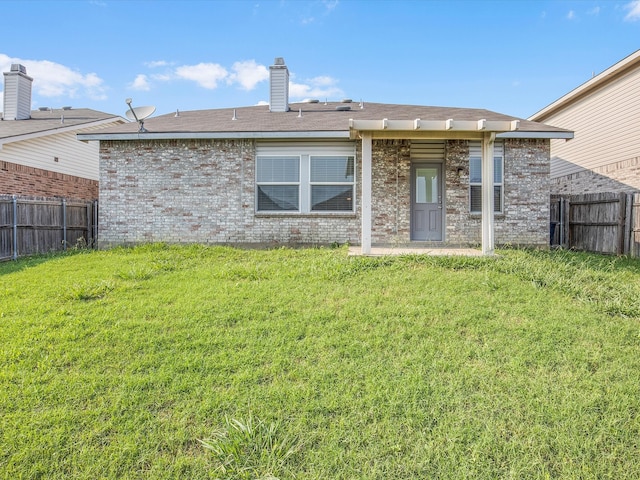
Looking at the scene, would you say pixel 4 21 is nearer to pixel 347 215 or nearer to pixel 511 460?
pixel 347 215

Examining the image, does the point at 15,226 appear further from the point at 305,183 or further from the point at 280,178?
the point at 305,183

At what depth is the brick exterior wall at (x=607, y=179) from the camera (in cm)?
1148

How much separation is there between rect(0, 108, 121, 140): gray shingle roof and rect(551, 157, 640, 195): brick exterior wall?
19094mm

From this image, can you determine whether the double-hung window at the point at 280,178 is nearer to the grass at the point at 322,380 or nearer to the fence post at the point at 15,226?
the grass at the point at 322,380

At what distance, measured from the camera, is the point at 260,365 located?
11.0 ft

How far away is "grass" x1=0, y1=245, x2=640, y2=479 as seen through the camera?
2.42 m

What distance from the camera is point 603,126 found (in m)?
13.0

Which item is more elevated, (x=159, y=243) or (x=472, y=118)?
(x=472, y=118)

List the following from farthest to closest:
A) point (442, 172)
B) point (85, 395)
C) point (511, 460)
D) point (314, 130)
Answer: point (442, 172), point (314, 130), point (85, 395), point (511, 460)

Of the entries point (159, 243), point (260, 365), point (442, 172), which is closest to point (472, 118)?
point (442, 172)

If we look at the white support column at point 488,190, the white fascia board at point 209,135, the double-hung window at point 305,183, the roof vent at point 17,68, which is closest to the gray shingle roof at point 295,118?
the white fascia board at point 209,135

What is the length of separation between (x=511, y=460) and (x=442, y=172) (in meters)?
8.48

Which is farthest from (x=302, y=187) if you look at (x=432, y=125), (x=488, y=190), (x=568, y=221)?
(x=568, y=221)

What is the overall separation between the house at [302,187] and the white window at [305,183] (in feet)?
0.09
